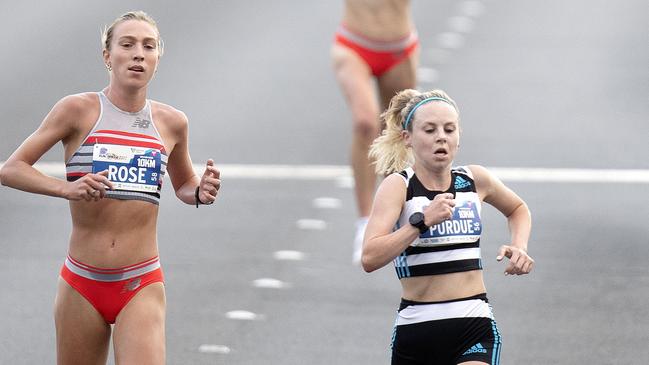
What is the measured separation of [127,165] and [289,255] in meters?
4.79

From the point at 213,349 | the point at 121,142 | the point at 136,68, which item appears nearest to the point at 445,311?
the point at 121,142

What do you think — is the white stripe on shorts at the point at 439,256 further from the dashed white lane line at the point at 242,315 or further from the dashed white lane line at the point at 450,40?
the dashed white lane line at the point at 450,40

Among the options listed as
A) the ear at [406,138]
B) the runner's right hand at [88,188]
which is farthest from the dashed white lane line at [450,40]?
the runner's right hand at [88,188]

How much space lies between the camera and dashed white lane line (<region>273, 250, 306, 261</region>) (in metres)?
11.4

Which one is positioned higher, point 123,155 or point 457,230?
point 123,155

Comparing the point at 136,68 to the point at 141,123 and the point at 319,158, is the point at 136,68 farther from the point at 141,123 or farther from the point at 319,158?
the point at 319,158

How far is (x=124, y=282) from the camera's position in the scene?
6.77 m

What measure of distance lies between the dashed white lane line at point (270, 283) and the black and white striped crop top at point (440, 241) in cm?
410

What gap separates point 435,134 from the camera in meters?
6.54

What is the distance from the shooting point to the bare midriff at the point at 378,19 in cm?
1120

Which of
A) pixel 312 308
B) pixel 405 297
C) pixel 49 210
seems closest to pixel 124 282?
pixel 405 297

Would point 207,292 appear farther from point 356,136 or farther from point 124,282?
point 124,282

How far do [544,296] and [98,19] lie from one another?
35.7 feet

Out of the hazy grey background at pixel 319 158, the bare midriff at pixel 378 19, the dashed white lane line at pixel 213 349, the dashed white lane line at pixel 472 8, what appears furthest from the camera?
the dashed white lane line at pixel 472 8
